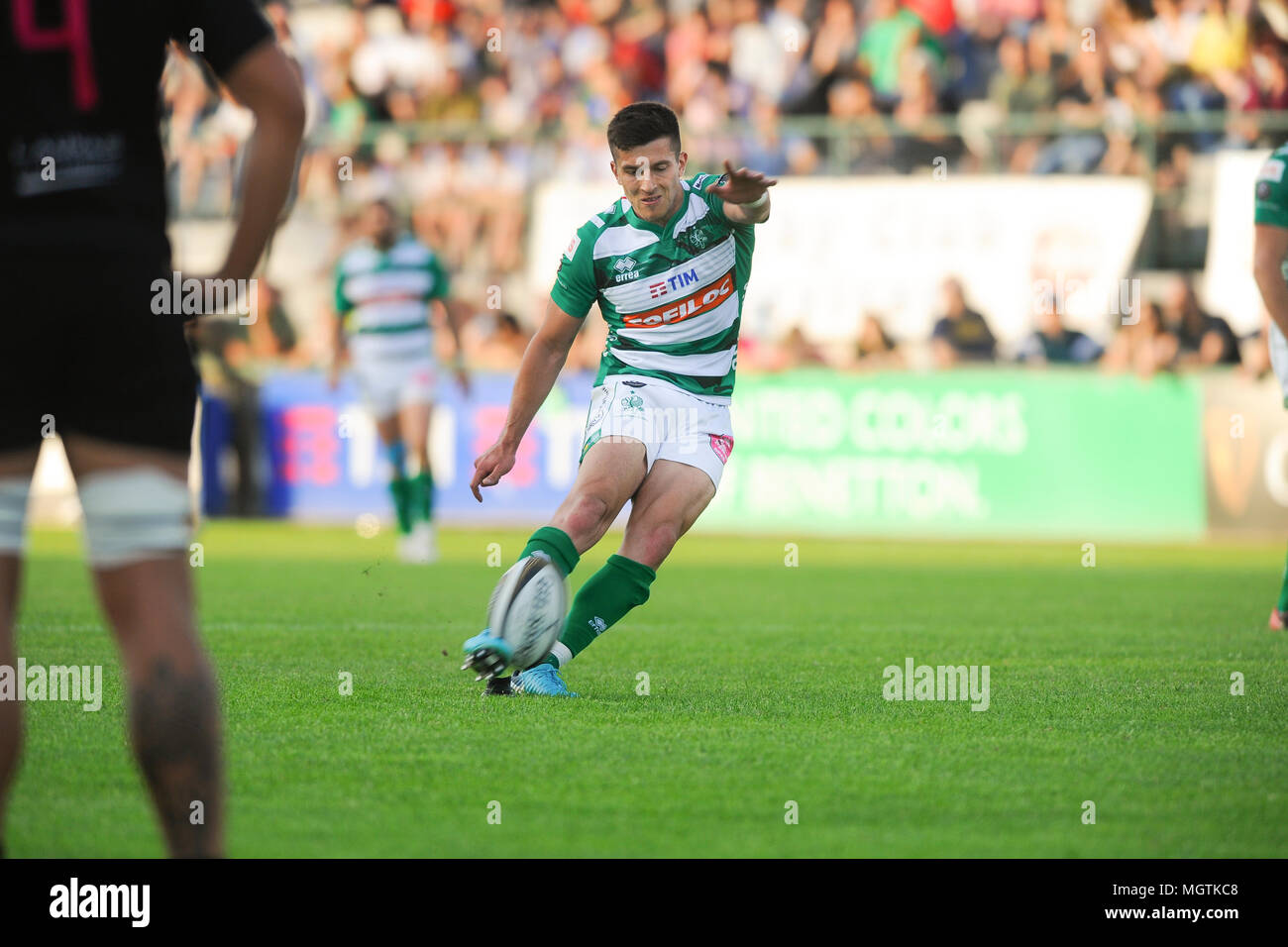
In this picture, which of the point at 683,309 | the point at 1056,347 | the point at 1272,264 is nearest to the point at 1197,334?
the point at 1056,347

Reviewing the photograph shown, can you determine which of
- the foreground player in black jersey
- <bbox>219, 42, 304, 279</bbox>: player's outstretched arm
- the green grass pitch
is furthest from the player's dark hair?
the foreground player in black jersey

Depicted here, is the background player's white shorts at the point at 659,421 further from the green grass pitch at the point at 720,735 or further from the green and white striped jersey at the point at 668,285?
the green grass pitch at the point at 720,735

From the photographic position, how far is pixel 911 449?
1667 centimetres

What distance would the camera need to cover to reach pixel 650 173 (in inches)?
271

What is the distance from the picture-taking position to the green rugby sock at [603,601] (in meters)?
6.88

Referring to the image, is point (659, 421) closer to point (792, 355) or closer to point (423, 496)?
point (423, 496)

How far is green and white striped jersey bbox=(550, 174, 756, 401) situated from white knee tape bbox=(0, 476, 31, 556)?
3845 millimetres

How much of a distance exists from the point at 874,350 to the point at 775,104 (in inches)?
186

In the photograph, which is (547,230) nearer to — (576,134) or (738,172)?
(576,134)

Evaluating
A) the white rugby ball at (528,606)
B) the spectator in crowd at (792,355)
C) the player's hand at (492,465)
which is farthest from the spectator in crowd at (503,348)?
the white rugby ball at (528,606)

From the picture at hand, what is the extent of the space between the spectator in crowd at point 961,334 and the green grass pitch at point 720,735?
646 cm

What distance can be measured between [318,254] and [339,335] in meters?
5.81

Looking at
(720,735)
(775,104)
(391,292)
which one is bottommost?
(720,735)
